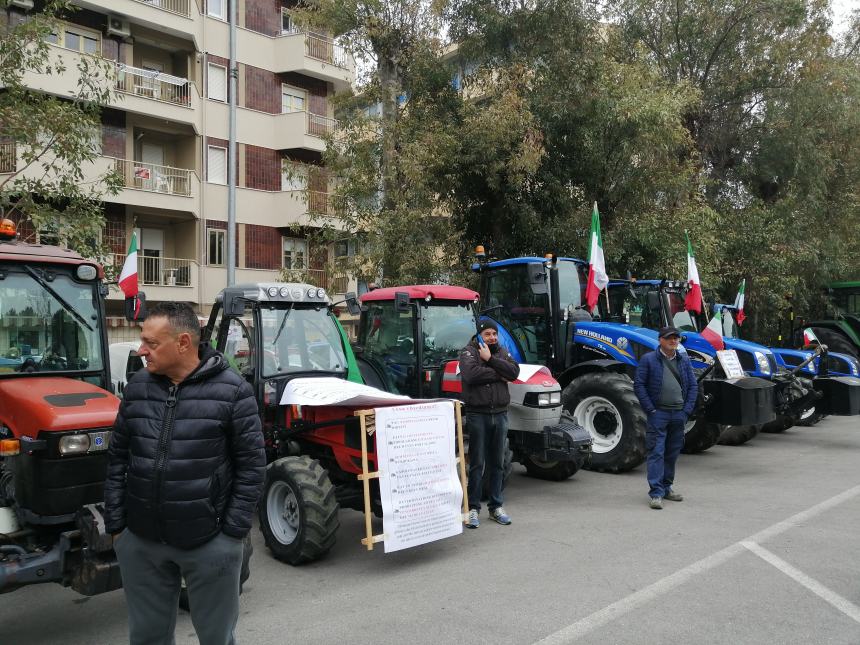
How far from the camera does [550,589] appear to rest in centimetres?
480

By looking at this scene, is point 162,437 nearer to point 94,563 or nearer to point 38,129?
point 94,563

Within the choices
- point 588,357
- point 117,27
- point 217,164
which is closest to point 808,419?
point 588,357

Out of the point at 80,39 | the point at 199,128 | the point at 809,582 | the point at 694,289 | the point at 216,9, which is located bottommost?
the point at 809,582

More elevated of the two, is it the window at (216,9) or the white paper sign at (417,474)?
the window at (216,9)

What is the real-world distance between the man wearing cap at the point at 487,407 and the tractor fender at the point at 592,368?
3.03 m

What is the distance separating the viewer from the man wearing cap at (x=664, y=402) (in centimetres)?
715

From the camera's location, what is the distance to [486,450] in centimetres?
642

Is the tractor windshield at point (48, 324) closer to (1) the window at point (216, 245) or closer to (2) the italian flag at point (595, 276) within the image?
(2) the italian flag at point (595, 276)

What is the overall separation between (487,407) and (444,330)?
205 centimetres

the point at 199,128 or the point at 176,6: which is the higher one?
the point at 176,6

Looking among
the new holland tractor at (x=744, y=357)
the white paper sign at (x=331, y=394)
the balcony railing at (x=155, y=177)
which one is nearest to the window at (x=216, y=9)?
the balcony railing at (x=155, y=177)

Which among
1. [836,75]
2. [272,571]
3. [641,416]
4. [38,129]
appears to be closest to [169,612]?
[272,571]

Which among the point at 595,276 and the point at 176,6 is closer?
the point at 595,276

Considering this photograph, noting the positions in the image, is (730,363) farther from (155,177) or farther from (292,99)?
(292,99)
